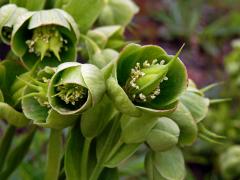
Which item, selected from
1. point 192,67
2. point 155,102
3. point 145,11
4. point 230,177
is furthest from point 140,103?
point 145,11

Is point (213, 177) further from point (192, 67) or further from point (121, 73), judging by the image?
point (121, 73)

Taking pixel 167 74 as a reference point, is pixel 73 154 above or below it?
below

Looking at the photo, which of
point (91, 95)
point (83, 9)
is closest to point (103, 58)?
point (83, 9)

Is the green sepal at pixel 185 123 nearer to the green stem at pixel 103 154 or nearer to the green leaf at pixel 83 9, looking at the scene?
the green stem at pixel 103 154

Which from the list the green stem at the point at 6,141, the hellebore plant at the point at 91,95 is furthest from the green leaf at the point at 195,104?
the green stem at the point at 6,141

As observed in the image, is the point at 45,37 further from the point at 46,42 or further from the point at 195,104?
the point at 195,104

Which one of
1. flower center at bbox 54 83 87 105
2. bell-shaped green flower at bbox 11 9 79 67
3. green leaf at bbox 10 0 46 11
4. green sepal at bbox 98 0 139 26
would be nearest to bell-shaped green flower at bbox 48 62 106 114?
flower center at bbox 54 83 87 105
